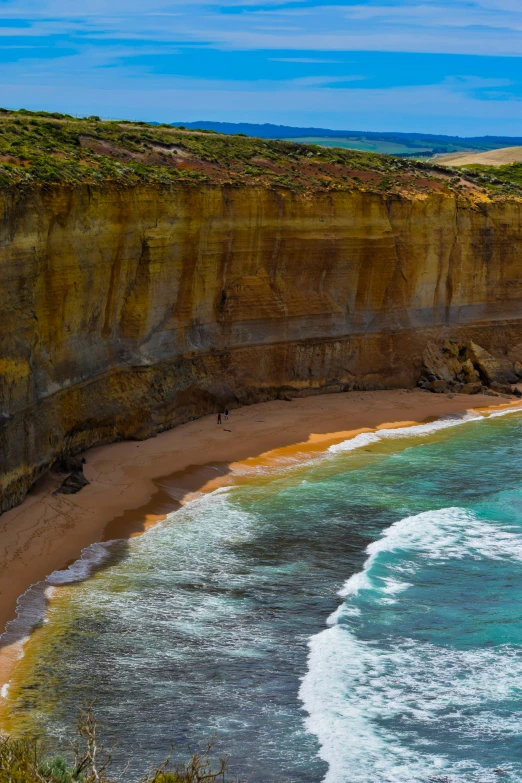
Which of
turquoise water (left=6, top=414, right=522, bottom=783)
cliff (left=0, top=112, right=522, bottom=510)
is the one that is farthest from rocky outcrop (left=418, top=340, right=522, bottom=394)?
turquoise water (left=6, top=414, right=522, bottom=783)

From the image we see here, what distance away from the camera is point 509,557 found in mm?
25672

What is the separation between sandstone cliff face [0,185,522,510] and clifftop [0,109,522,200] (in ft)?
2.71

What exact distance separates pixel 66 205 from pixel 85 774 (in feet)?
60.5

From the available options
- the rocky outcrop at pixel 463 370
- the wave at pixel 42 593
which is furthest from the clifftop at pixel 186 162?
the wave at pixel 42 593

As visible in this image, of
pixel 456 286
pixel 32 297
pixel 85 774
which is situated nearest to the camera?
pixel 85 774

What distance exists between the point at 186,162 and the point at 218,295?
17.7 ft

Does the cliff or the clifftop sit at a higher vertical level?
the clifftop

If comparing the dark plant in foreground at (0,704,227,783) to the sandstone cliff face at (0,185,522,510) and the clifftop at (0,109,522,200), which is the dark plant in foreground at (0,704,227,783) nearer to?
the sandstone cliff face at (0,185,522,510)

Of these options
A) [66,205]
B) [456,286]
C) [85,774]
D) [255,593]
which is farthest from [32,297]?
[456,286]

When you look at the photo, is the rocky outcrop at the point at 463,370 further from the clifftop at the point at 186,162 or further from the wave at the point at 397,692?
the wave at the point at 397,692

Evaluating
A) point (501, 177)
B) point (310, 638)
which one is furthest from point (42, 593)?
point (501, 177)

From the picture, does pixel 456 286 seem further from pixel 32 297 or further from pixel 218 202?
pixel 32 297

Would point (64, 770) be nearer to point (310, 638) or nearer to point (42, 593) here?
point (310, 638)

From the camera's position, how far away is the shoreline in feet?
81.7
